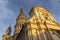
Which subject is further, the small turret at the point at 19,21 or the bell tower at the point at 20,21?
the small turret at the point at 19,21

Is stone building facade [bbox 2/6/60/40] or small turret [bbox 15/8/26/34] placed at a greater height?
small turret [bbox 15/8/26/34]

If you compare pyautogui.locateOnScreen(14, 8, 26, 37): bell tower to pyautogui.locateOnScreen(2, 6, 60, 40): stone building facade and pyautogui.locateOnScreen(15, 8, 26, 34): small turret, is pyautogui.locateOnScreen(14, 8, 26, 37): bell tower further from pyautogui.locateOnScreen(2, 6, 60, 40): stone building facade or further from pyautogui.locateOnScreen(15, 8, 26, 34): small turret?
pyautogui.locateOnScreen(2, 6, 60, 40): stone building facade

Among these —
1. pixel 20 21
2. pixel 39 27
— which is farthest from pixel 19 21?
pixel 39 27

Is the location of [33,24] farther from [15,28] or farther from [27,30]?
[15,28]

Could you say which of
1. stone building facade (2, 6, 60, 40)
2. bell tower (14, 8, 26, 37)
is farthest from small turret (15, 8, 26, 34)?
stone building facade (2, 6, 60, 40)

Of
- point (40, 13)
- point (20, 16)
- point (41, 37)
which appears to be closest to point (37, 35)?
point (41, 37)

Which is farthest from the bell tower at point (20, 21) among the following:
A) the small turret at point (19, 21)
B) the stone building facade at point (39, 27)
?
the stone building facade at point (39, 27)

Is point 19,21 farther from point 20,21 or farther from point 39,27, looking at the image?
point 39,27

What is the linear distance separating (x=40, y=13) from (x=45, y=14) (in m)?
1.36

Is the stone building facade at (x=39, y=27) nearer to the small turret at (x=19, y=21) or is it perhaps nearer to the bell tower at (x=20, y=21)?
the bell tower at (x=20, y=21)

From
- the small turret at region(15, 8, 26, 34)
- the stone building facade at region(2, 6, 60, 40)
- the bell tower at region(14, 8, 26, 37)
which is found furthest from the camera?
the small turret at region(15, 8, 26, 34)

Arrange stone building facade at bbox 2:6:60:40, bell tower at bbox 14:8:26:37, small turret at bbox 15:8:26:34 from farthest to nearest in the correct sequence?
small turret at bbox 15:8:26:34, bell tower at bbox 14:8:26:37, stone building facade at bbox 2:6:60:40

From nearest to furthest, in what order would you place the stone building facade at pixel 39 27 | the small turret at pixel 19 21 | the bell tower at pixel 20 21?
the stone building facade at pixel 39 27 → the bell tower at pixel 20 21 → the small turret at pixel 19 21

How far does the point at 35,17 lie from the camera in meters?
29.8
